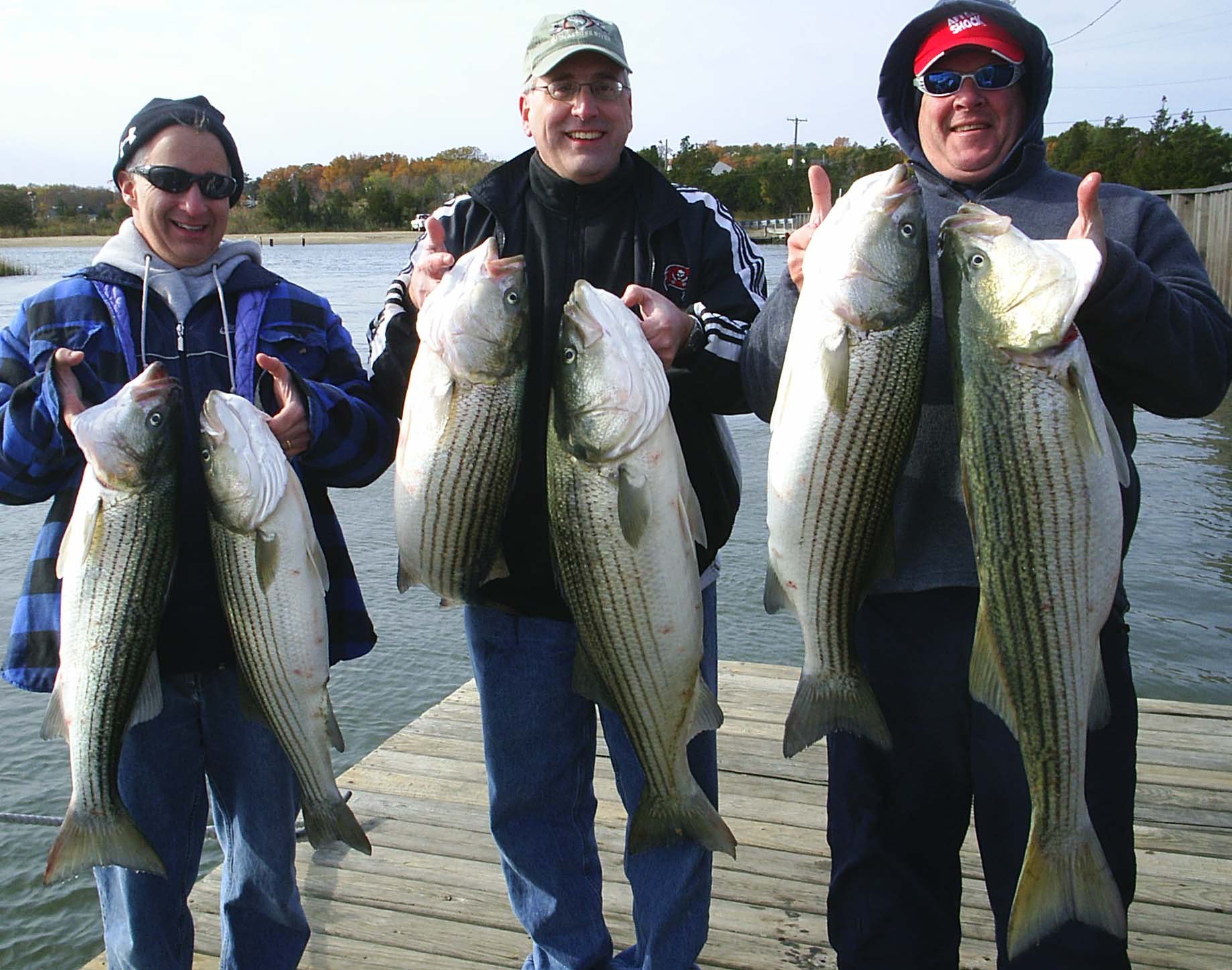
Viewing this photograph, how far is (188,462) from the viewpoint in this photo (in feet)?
9.73

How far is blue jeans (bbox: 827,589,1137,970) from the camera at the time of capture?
2631mm

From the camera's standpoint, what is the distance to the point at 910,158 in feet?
9.75

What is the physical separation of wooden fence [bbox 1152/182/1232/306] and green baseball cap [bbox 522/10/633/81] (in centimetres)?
1742

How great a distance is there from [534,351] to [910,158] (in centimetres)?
123

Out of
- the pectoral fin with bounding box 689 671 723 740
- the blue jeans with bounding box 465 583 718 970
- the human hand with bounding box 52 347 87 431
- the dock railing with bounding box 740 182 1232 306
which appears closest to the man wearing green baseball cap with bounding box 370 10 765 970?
the blue jeans with bounding box 465 583 718 970

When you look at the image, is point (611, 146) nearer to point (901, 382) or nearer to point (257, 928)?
point (901, 382)

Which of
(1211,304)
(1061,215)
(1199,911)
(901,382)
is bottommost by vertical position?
(1199,911)

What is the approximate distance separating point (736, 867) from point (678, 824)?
1.34 metres

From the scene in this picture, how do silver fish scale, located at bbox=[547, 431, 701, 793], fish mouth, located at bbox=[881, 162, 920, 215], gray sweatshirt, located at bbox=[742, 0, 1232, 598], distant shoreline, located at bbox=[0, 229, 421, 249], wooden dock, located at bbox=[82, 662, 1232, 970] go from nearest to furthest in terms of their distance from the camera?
fish mouth, located at bbox=[881, 162, 920, 215]
gray sweatshirt, located at bbox=[742, 0, 1232, 598]
silver fish scale, located at bbox=[547, 431, 701, 793]
wooden dock, located at bbox=[82, 662, 1232, 970]
distant shoreline, located at bbox=[0, 229, 421, 249]

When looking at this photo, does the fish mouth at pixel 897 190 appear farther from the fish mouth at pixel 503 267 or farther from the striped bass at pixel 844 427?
the fish mouth at pixel 503 267

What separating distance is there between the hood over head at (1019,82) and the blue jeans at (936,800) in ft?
4.07

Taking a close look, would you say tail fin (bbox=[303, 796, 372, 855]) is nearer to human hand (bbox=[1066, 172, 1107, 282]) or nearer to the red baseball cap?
human hand (bbox=[1066, 172, 1107, 282])

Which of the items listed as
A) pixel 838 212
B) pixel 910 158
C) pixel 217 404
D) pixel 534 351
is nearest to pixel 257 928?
pixel 217 404

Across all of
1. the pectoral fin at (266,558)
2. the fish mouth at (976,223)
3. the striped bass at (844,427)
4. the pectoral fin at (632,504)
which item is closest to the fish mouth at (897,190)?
the striped bass at (844,427)
